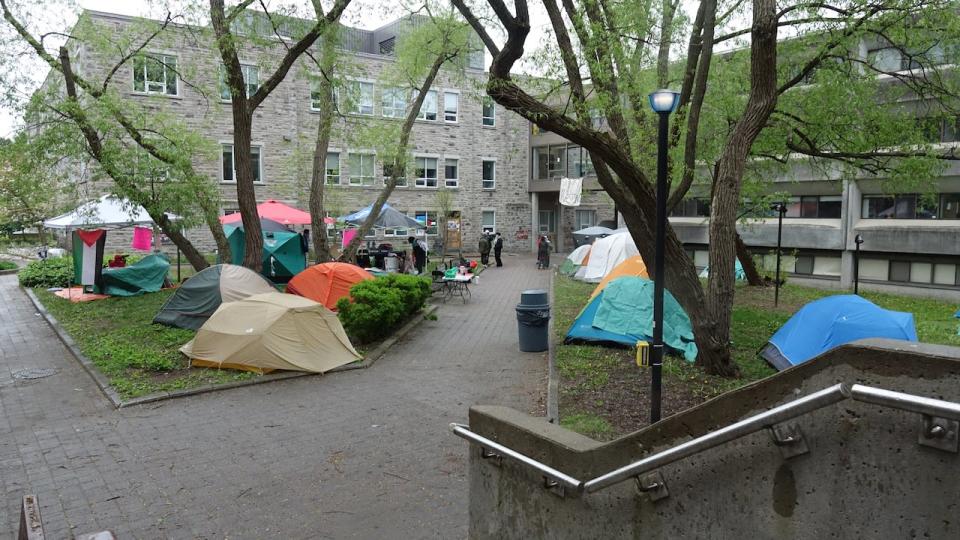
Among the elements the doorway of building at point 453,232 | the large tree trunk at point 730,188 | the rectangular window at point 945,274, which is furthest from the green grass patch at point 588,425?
the doorway of building at point 453,232

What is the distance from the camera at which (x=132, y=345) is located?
1180 centimetres

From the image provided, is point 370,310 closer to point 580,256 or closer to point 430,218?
point 580,256

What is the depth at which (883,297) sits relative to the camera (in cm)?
2017

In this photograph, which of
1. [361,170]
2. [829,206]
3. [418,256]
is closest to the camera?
[829,206]

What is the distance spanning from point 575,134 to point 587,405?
3724 mm

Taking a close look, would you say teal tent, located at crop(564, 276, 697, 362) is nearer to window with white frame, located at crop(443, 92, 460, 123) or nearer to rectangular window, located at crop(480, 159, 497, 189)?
window with white frame, located at crop(443, 92, 460, 123)

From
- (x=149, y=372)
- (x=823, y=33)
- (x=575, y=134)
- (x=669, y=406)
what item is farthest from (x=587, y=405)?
(x=823, y=33)

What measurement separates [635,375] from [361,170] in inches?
1042

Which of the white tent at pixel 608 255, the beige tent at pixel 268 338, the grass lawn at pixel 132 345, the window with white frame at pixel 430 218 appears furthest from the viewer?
the window with white frame at pixel 430 218

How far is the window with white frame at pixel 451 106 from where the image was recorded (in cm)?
3709

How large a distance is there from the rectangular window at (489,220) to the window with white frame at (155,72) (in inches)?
710

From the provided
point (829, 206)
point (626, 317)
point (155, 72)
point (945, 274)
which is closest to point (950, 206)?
point (945, 274)

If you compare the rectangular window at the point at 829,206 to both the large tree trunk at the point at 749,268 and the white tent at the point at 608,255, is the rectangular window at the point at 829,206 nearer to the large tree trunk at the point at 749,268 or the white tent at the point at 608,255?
the large tree trunk at the point at 749,268

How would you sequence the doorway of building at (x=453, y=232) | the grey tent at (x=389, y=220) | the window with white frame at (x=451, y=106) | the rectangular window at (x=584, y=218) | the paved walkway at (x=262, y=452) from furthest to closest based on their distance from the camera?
the rectangular window at (x=584, y=218) < the doorway of building at (x=453, y=232) < the window with white frame at (x=451, y=106) < the grey tent at (x=389, y=220) < the paved walkway at (x=262, y=452)
